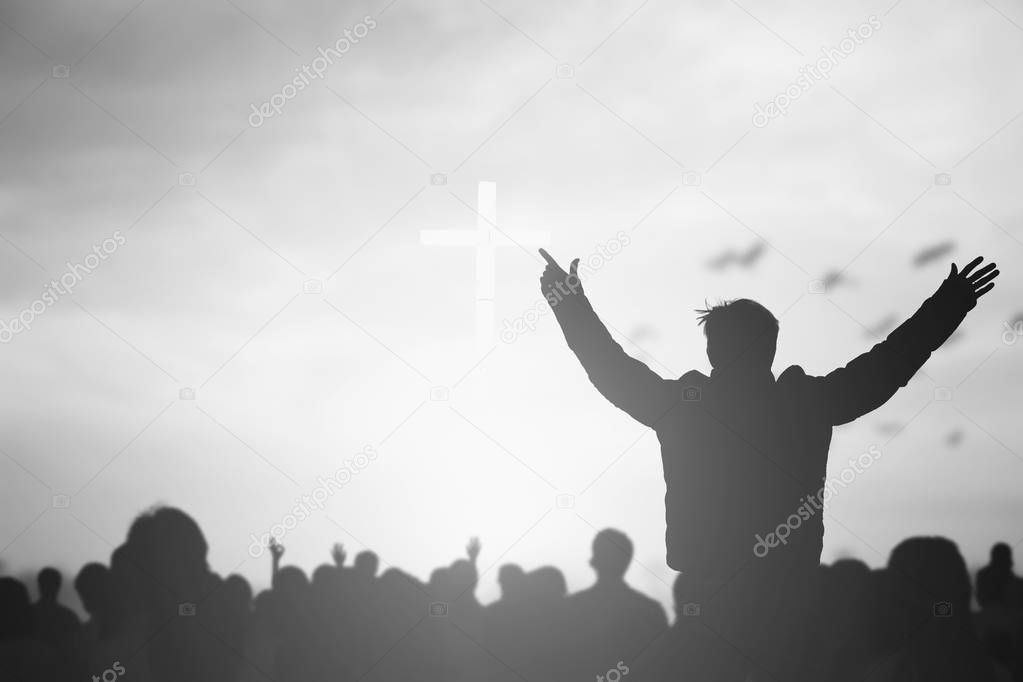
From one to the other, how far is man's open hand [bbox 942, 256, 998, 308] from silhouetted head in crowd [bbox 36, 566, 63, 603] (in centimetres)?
529

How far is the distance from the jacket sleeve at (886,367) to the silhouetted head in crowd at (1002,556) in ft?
7.79

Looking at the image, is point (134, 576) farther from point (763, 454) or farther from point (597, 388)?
point (763, 454)

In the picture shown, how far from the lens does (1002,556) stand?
490cm

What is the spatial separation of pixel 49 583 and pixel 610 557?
3.54 m

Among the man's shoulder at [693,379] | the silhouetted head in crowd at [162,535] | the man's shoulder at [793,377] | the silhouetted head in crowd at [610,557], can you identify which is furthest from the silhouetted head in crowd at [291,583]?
the man's shoulder at [793,377]

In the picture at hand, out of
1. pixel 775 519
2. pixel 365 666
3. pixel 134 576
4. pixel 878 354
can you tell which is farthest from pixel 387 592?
pixel 878 354

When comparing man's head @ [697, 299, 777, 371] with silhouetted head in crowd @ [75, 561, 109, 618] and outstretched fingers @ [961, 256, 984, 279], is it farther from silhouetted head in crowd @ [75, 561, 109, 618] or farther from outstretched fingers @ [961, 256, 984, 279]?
silhouetted head in crowd @ [75, 561, 109, 618]

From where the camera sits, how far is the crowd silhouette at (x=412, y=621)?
13.9ft

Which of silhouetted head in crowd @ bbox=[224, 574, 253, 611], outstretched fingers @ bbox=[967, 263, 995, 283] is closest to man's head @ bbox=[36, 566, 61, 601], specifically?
silhouetted head in crowd @ bbox=[224, 574, 253, 611]

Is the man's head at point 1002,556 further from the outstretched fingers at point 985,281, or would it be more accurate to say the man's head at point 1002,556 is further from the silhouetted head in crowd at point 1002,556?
the outstretched fingers at point 985,281

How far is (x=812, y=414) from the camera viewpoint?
9.78ft

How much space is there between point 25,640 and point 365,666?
1938 millimetres

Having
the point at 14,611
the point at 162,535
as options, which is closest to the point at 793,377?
the point at 162,535

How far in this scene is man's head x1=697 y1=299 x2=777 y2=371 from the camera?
308 centimetres
